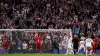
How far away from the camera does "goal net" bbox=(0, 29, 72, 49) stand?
3475cm

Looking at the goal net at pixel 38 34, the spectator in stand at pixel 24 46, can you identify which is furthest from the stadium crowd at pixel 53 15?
the spectator in stand at pixel 24 46

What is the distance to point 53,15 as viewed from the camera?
41.3 metres

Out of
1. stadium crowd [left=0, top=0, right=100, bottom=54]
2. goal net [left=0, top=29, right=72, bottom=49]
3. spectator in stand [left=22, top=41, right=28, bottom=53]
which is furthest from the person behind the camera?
stadium crowd [left=0, top=0, right=100, bottom=54]

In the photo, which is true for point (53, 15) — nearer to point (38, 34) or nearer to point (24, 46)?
point (38, 34)

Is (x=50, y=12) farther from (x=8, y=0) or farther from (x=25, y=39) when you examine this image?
(x=25, y=39)

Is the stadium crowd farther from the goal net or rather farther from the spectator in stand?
the spectator in stand

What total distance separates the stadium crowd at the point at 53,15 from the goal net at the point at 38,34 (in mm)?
2460

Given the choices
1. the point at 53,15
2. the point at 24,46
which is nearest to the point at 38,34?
the point at 24,46

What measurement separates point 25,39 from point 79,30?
238 inches

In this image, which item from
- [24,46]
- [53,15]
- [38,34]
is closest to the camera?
[24,46]

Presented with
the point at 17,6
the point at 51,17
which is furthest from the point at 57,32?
the point at 17,6

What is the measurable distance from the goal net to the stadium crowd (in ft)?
8.07

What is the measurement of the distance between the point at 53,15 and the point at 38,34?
21.1 ft

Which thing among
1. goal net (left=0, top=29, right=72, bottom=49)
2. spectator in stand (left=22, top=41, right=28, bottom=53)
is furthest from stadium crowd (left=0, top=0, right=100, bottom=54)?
spectator in stand (left=22, top=41, right=28, bottom=53)
